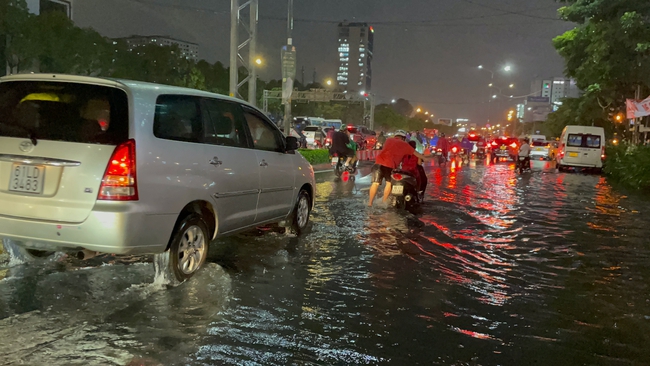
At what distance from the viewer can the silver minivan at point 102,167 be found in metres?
4.60

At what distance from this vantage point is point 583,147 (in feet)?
86.6

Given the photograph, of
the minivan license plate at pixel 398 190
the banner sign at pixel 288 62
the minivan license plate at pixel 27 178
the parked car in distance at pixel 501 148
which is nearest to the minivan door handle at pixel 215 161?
the minivan license plate at pixel 27 178

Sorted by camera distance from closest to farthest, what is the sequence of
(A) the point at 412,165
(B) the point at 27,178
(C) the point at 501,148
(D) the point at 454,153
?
(B) the point at 27,178, (A) the point at 412,165, (D) the point at 454,153, (C) the point at 501,148

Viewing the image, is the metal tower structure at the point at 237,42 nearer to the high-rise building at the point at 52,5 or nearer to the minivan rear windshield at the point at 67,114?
the minivan rear windshield at the point at 67,114

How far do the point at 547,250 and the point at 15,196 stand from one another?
654cm

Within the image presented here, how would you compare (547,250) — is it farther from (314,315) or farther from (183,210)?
(183,210)

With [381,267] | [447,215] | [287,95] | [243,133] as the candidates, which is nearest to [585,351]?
[381,267]

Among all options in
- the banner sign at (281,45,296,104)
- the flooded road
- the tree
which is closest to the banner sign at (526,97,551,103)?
the tree

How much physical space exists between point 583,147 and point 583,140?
1.04 feet

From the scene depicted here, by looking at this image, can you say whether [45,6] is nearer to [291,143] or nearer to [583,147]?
[583,147]

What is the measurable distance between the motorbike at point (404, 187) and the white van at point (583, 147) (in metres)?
17.9

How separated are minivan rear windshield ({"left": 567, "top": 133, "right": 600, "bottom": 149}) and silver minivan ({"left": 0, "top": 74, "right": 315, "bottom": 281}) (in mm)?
24376

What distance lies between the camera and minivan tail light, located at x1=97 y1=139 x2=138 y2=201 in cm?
458

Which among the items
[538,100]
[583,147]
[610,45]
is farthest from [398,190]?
[538,100]
